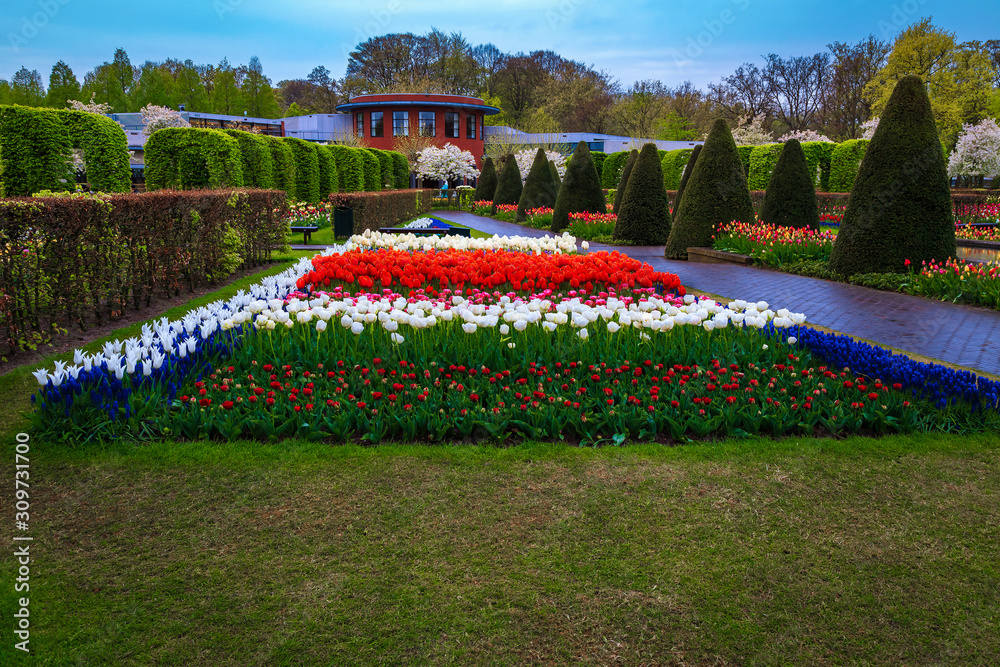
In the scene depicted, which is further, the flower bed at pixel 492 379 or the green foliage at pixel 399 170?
the green foliage at pixel 399 170

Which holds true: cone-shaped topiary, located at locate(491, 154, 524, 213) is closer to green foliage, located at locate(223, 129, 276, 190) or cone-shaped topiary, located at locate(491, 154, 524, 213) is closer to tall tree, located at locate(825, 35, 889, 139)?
green foliage, located at locate(223, 129, 276, 190)

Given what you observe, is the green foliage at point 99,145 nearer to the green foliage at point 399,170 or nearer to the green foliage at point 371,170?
the green foliage at point 371,170

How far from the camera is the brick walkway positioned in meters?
6.29

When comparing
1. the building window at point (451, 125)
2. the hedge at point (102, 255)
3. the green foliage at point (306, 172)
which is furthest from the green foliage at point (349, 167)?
the building window at point (451, 125)

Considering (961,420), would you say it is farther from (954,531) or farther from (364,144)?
(364,144)

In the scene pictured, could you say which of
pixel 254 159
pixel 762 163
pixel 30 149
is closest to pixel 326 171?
pixel 254 159

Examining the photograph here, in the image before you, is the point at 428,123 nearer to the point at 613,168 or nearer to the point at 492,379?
the point at 613,168

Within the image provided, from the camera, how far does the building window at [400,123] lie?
51.2 metres

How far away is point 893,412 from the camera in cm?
436

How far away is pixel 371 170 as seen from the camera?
97.7 feet

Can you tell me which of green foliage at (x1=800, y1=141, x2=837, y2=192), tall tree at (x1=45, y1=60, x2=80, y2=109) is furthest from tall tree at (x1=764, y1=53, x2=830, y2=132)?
tall tree at (x1=45, y1=60, x2=80, y2=109)

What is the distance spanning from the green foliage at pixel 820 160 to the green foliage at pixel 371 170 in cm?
1832

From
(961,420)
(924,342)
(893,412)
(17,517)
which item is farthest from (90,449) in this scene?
(924,342)

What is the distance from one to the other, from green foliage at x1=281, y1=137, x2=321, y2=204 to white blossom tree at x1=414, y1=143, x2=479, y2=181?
82.5 feet
